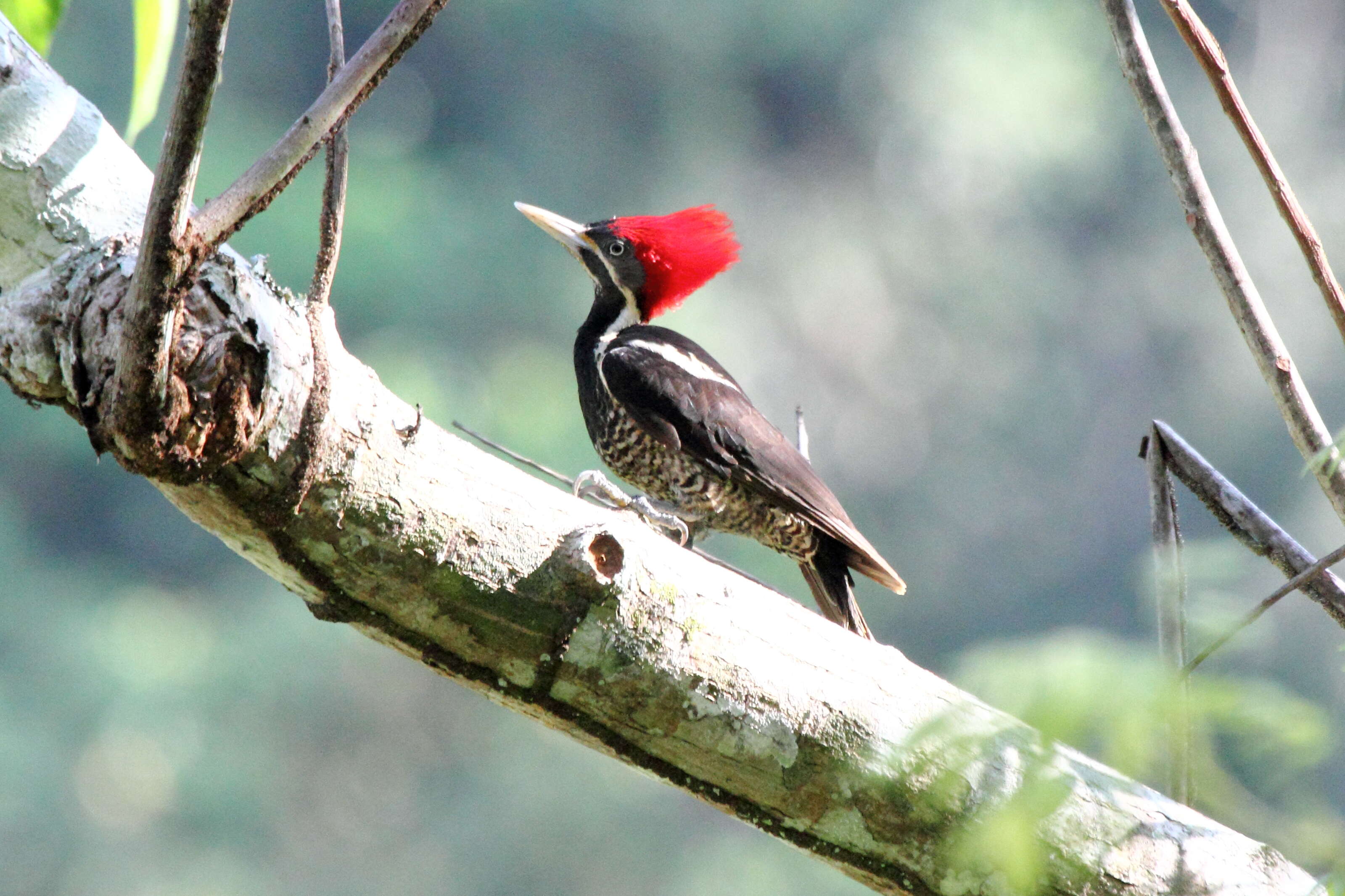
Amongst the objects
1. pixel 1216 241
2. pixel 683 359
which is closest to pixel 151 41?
pixel 1216 241

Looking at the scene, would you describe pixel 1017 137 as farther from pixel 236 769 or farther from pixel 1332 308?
pixel 1332 308

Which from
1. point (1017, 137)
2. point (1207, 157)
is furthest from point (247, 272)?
point (1207, 157)

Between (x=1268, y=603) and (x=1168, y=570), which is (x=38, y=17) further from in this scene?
(x=1168, y=570)

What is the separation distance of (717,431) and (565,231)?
2.64ft

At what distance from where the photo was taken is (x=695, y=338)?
28.8 feet

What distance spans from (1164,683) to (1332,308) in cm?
75

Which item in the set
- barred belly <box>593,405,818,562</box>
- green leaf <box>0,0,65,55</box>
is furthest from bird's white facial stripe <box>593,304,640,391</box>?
green leaf <box>0,0,65,55</box>

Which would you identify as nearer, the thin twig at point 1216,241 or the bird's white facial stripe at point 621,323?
the thin twig at point 1216,241

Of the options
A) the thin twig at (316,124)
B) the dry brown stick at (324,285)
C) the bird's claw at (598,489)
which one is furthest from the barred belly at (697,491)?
the thin twig at (316,124)

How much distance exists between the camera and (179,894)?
891cm

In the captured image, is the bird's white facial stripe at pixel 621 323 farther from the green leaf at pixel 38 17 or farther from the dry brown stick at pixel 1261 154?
the green leaf at pixel 38 17

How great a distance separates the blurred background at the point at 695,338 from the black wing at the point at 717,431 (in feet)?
15.8

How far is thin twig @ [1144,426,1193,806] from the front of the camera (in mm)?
1271

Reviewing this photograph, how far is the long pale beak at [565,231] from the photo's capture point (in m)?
3.36
